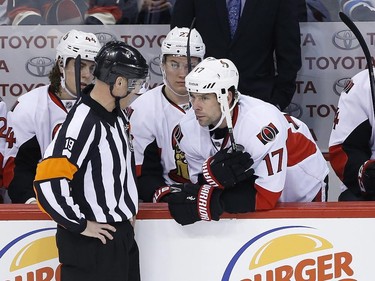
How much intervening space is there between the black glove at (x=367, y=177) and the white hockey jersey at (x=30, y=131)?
3.51ft

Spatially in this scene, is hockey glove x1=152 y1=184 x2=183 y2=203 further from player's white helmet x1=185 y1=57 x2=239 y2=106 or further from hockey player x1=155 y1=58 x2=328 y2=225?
player's white helmet x1=185 y1=57 x2=239 y2=106

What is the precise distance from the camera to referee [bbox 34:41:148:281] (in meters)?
2.75

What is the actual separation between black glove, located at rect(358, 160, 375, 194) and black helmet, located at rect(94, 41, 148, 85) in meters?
0.86

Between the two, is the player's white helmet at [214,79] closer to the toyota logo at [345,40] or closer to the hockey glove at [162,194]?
the hockey glove at [162,194]

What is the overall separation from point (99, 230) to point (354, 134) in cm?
105

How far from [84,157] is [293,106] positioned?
1824 mm

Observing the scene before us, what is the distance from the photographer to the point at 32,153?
358 centimetres

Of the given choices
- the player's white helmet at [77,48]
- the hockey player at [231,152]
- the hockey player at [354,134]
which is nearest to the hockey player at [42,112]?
the player's white helmet at [77,48]

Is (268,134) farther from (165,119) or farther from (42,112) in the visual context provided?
(42,112)

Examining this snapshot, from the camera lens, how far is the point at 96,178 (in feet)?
9.21

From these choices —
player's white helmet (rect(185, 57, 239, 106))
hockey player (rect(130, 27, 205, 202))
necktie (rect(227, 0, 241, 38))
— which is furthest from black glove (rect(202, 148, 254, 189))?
necktie (rect(227, 0, 241, 38))

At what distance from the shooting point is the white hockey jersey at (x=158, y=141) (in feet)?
11.6

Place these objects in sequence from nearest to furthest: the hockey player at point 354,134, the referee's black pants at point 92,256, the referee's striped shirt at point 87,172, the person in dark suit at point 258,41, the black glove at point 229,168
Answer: the referee's striped shirt at point 87,172 < the referee's black pants at point 92,256 < the black glove at point 229,168 < the hockey player at point 354,134 < the person in dark suit at point 258,41

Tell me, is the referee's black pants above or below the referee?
below
